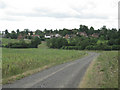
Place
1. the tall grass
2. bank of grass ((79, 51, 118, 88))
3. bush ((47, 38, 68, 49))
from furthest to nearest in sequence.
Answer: bush ((47, 38, 68, 49)) → the tall grass → bank of grass ((79, 51, 118, 88))

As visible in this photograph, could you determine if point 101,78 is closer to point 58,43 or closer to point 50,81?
point 50,81

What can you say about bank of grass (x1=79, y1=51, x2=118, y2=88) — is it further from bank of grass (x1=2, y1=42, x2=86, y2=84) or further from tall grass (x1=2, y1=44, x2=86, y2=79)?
tall grass (x1=2, y1=44, x2=86, y2=79)

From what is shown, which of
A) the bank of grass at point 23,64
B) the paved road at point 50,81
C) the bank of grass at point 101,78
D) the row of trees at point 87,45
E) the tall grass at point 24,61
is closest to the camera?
the paved road at point 50,81

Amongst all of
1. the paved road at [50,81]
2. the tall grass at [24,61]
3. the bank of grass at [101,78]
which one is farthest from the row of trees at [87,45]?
the paved road at [50,81]

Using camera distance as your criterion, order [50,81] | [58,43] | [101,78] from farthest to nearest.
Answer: [58,43] < [101,78] < [50,81]

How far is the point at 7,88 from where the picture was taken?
37.1ft

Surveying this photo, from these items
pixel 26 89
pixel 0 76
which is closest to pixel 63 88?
pixel 26 89

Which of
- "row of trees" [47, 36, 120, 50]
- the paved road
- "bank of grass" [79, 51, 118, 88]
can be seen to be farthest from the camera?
"row of trees" [47, 36, 120, 50]

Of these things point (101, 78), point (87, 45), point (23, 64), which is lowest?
point (87, 45)

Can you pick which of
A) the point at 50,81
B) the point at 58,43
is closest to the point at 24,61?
the point at 50,81

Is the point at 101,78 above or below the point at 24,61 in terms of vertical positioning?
below

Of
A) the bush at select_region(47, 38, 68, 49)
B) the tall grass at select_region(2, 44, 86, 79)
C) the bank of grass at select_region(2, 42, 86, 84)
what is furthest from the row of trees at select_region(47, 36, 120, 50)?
the bank of grass at select_region(2, 42, 86, 84)

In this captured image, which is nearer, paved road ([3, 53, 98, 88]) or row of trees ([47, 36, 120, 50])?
paved road ([3, 53, 98, 88])

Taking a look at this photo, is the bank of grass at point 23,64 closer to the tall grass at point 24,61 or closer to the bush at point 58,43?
the tall grass at point 24,61
